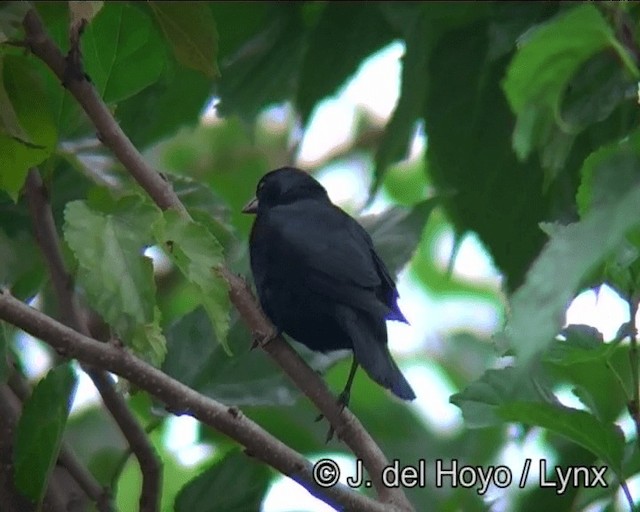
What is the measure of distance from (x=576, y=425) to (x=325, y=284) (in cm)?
79

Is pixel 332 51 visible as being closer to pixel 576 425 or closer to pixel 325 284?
A: pixel 325 284

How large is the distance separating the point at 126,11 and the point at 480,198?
65cm

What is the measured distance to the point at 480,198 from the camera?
1.93m

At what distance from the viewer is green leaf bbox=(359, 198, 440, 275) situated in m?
1.85

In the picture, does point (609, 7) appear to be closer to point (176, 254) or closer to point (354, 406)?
point (176, 254)

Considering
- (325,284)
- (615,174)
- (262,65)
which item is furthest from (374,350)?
(615,174)

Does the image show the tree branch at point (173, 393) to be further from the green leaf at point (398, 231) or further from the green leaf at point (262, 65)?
the green leaf at point (262, 65)

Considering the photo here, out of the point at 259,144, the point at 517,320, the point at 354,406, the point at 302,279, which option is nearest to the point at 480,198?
the point at 302,279

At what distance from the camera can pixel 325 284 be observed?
2.06 meters

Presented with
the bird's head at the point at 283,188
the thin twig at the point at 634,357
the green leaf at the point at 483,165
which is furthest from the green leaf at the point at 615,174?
the bird's head at the point at 283,188

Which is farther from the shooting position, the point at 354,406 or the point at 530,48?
the point at 354,406

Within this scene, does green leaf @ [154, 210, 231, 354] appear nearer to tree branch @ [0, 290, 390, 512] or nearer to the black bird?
tree branch @ [0, 290, 390, 512]

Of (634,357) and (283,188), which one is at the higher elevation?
(283,188)

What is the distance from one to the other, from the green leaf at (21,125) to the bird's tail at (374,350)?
2.26 feet
